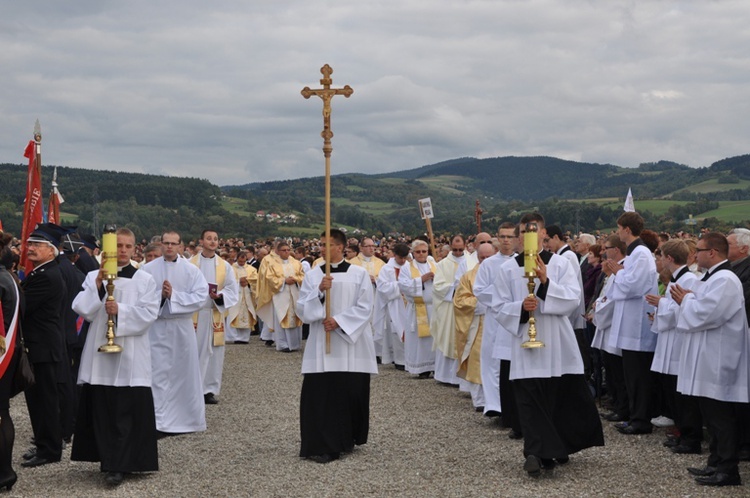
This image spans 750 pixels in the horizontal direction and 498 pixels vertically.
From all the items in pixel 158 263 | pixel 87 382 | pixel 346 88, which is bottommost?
pixel 87 382

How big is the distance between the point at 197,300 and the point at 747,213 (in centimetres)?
6221

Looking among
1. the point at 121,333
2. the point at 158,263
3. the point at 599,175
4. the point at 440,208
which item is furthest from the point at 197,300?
the point at 599,175

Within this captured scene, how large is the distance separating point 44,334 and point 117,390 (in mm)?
1118

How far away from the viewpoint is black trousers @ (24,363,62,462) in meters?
8.71

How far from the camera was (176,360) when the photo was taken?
10.7 metres

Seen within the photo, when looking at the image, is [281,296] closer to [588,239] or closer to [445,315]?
[445,315]

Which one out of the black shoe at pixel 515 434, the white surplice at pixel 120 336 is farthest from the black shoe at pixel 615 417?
the white surplice at pixel 120 336

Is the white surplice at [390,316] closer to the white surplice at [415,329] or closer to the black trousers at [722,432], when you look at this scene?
the white surplice at [415,329]

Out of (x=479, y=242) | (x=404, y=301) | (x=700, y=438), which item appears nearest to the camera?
(x=700, y=438)

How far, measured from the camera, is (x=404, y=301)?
16.8 metres

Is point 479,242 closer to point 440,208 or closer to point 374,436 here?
point 374,436

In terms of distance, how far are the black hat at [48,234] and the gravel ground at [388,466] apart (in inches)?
81.1

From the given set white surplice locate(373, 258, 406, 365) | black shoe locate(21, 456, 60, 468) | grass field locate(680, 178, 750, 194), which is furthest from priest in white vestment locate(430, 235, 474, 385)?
grass field locate(680, 178, 750, 194)

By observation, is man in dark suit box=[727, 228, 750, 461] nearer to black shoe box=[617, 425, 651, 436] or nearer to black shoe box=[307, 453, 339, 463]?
black shoe box=[617, 425, 651, 436]
